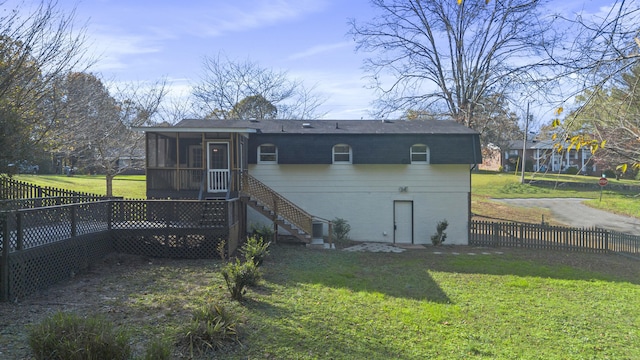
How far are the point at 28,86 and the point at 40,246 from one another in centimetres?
452

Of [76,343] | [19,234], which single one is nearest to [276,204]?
[19,234]

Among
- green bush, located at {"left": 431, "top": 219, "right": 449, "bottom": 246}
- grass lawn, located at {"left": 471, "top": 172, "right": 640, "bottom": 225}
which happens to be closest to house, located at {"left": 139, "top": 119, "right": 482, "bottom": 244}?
green bush, located at {"left": 431, "top": 219, "right": 449, "bottom": 246}

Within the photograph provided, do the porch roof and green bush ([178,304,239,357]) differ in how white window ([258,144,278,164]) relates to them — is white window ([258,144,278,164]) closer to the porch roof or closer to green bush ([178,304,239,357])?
the porch roof

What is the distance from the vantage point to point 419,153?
18.5 meters

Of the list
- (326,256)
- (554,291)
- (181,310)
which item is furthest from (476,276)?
(181,310)

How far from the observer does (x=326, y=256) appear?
13211mm

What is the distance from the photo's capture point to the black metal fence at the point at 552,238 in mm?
17328

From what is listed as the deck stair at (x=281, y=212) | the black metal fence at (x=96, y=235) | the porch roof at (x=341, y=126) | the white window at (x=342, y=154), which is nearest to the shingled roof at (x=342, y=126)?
the porch roof at (x=341, y=126)

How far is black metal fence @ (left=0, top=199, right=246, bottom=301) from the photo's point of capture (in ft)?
22.7

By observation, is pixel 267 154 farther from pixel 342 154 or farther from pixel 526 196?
pixel 526 196

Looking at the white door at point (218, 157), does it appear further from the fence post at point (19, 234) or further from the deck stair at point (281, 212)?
the fence post at point (19, 234)

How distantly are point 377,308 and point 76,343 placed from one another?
5.12 metres

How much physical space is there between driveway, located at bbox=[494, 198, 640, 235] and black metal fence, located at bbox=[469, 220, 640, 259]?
773 cm

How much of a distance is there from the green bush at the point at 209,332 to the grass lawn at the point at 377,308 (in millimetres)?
168
